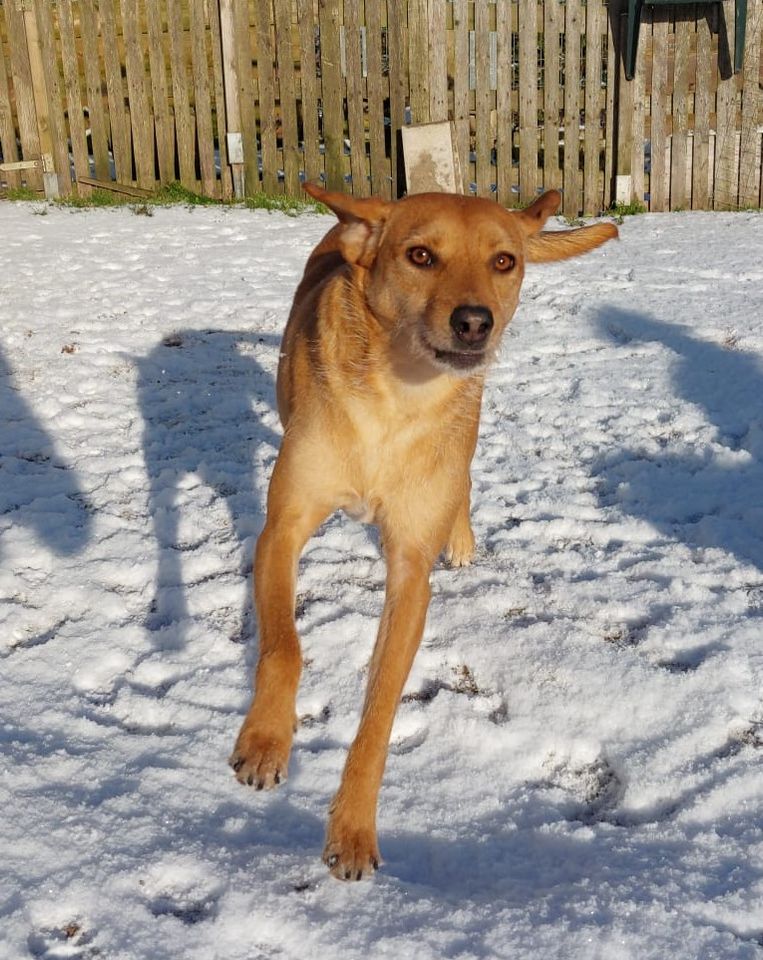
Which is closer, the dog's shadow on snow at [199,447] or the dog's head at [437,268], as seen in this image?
the dog's head at [437,268]

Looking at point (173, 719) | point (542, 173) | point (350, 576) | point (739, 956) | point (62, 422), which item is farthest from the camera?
point (542, 173)

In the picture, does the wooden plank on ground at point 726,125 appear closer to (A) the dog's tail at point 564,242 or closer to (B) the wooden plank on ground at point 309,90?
(B) the wooden plank on ground at point 309,90

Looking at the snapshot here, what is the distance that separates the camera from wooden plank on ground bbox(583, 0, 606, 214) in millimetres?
8922

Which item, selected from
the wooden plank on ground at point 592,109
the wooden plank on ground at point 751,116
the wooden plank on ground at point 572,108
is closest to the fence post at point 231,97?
the wooden plank on ground at point 572,108

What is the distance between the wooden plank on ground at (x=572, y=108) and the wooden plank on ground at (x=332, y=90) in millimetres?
2042

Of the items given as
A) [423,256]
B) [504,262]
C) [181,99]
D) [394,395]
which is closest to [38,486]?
[394,395]

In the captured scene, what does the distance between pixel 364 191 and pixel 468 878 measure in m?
8.06

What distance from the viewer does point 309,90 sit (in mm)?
9555

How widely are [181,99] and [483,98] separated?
2871 millimetres

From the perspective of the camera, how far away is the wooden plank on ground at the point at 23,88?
9789 mm

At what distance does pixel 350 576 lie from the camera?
3.91 meters

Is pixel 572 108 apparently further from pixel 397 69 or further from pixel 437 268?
pixel 437 268

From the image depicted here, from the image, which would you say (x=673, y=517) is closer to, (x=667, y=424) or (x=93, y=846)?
(x=667, y=424)

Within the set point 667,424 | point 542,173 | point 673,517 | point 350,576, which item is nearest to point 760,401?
point 667,424
